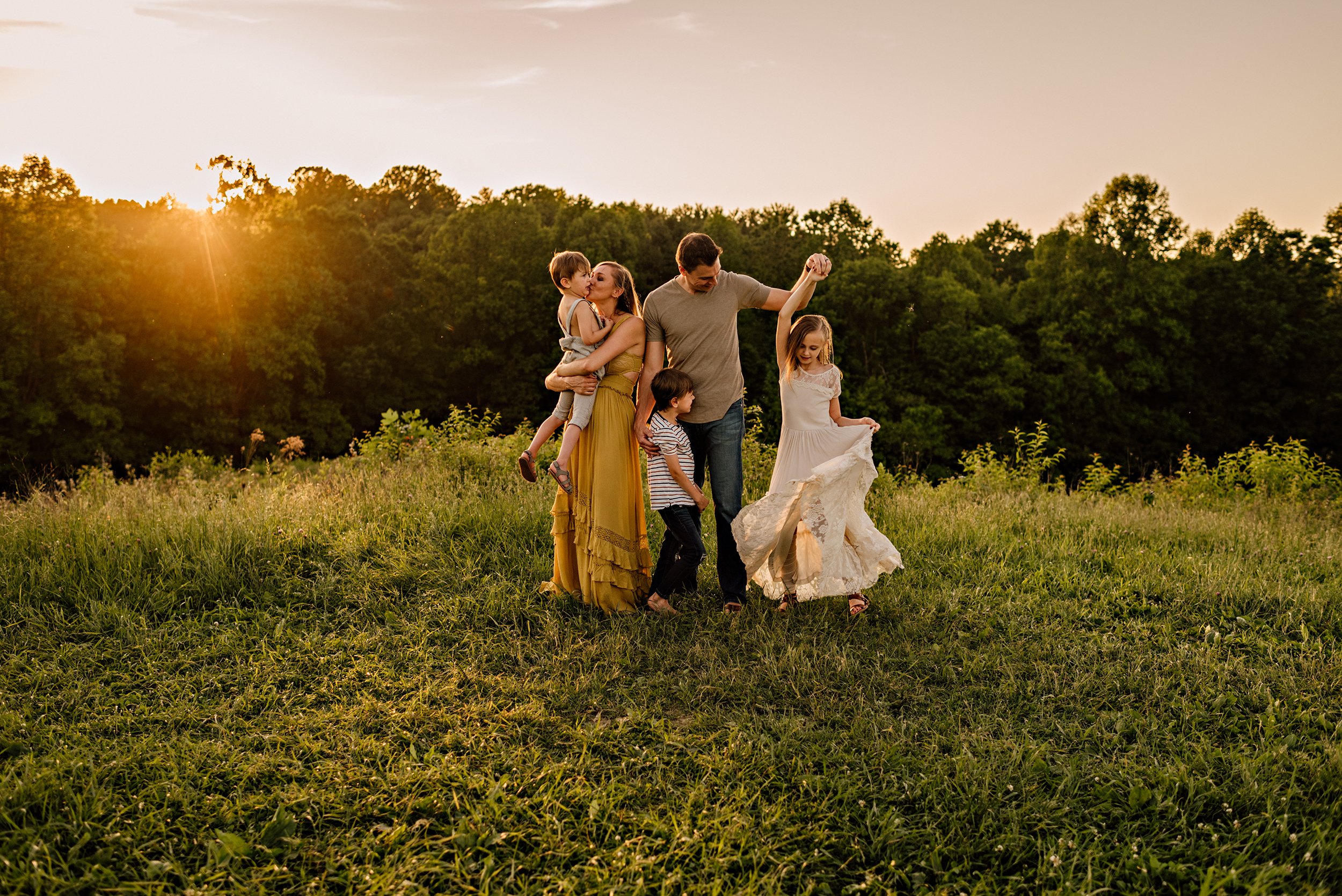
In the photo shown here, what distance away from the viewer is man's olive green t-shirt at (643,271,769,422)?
16.6 feet

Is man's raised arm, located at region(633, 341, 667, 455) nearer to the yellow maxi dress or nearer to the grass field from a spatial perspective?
the yellow maxi dress

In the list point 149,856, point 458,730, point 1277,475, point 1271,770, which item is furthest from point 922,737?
point 1277,475

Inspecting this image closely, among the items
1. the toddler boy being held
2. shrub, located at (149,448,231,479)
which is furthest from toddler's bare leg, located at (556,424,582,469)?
shrub, located at (149,448,231,479)

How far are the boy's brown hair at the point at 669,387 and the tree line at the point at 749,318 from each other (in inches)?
763

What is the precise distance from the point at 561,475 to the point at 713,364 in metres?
1.15

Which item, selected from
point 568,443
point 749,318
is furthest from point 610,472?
point 749,318

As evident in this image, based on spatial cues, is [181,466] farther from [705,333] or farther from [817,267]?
[817,267]

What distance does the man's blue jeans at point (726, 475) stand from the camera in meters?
5.19

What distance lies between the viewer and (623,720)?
12.6ft

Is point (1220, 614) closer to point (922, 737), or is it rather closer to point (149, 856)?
point (922, 737)

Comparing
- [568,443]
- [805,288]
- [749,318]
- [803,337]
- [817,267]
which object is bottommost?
[568,443]

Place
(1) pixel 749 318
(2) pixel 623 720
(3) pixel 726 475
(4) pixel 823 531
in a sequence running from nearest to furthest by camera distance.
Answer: (2) pixel 623 720, (4) pixel 823 531, (3) pixel 726 475, (1) pixel 749 318

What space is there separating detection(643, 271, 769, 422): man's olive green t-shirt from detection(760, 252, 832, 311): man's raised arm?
2.1 inches

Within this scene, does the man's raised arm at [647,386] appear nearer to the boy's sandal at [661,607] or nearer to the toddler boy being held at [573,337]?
the toddler boy being held at [573,337]
